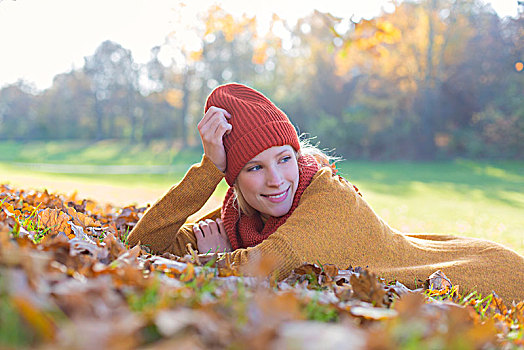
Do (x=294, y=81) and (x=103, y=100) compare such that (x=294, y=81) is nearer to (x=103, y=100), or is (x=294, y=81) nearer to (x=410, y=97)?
(x=410, y=97)

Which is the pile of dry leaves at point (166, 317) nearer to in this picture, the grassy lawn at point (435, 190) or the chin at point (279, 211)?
the chin at point (279, 211)

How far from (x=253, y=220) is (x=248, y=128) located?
0.76m

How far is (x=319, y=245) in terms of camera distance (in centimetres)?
268

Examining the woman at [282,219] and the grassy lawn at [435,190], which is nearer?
the woman at [282,219]

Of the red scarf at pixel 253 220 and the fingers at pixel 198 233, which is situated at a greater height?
the red scarf at pixel 253 220

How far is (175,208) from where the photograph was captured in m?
3.41

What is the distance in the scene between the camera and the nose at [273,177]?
303 centimetres

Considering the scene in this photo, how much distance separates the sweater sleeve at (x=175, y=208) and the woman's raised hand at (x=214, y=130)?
15cm

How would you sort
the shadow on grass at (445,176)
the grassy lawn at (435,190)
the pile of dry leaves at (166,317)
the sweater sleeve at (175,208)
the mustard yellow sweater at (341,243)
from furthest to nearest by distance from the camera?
the shadow on grass at (445,176), the grassy lawn at (435,190), the sweater sleeve at (175,208), the mustard yellow sweater at (341,243), the pile of dry leaves at (166,317)

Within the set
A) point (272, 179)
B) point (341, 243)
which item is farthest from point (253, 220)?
point (341, 243)

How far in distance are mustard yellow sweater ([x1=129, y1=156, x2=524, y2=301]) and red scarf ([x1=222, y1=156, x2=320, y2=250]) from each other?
0.37 feet

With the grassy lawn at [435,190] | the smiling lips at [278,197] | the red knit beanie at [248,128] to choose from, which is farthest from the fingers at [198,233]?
the grassy lawn at [435,190]

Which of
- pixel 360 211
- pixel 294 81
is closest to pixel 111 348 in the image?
pixel 360 211

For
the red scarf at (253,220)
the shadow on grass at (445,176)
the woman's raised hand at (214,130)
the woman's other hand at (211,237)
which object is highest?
the woman's raised hand at (214,130)
